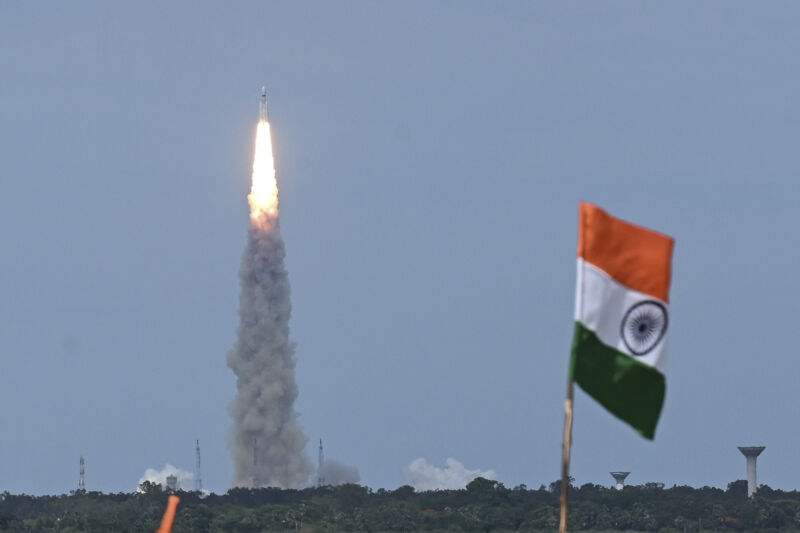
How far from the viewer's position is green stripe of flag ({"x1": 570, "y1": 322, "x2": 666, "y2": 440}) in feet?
140

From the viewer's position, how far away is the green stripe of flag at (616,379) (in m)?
42.7

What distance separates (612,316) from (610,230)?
1.71 metres

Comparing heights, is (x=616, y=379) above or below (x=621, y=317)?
below

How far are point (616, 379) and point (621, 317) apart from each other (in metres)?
1.24

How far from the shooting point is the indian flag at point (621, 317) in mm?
42625

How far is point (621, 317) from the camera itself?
42938mm

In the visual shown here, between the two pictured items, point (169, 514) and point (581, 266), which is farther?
point (581, 266)

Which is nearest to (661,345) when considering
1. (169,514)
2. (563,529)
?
(563,529)

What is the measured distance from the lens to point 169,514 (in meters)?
36.2

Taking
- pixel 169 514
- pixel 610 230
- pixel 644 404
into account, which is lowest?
pixel 169 514

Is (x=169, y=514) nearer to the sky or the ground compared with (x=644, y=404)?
nearer to the ground

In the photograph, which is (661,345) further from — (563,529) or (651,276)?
(563,529)

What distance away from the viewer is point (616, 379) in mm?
42969

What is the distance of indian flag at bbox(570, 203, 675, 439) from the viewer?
42.6 meters
